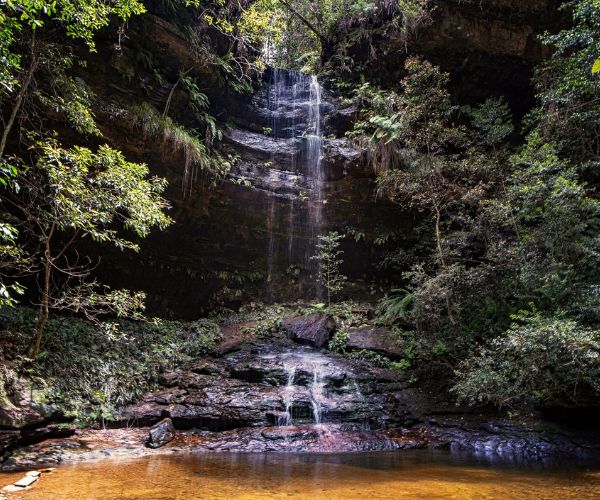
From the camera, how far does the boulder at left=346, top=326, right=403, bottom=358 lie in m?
9.71

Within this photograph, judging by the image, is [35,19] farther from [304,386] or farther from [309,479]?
[304,386]

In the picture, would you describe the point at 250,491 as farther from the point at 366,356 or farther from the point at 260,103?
the point at 260,103

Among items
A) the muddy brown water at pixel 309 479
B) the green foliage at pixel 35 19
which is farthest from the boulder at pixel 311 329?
the green foliage at pixel 35 19

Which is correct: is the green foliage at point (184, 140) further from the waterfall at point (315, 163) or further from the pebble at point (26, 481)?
the pebble at point (26, 481)

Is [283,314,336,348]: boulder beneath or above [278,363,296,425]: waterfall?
above

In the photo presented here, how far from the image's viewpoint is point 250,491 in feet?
12.2

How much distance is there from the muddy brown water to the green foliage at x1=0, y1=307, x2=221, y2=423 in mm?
1804

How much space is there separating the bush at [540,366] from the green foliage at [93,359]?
6.08 m

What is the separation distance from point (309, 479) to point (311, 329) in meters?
6.56

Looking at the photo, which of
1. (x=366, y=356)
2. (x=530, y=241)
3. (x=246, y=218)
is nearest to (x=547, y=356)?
(x=530, y=241)

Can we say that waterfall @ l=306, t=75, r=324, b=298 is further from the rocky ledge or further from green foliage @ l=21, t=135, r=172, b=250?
green foliage @ l=21, t=135, r=172, b=250

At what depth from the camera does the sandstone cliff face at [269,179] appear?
10820 millimetres

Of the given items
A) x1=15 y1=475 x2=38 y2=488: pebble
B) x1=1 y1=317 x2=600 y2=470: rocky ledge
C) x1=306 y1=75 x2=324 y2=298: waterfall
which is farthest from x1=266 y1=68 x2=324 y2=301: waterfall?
x1=15 y1=475 x2=38 y2=488: pebble

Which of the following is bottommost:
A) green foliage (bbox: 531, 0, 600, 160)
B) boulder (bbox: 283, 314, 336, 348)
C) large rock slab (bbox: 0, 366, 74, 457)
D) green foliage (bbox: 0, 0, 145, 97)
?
large rock slab (bbox: 0, 366, 74, 457)
